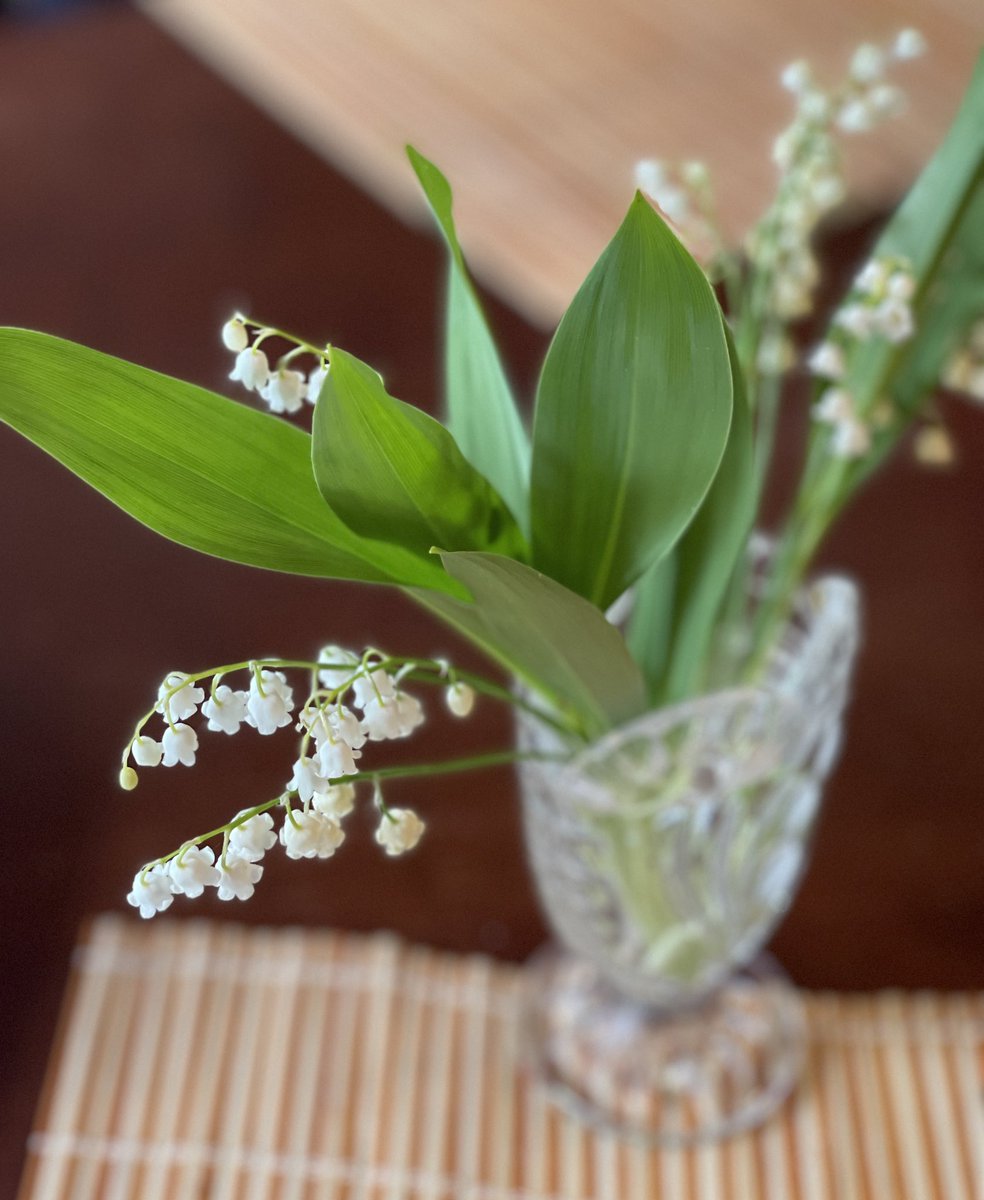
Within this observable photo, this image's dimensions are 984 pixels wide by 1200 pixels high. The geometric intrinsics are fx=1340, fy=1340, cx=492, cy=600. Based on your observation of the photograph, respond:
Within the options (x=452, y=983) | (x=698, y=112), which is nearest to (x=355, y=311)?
(x=698, y=112)

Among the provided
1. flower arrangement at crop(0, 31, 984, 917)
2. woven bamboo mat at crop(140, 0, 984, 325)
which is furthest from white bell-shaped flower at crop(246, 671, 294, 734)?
woven bamboo mat at crop(140, 0, 984, 325)

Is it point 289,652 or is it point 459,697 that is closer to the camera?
point 459,697

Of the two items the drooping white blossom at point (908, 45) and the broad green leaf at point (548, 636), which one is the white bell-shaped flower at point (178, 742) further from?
the drooping white blossom at point (908, 45)

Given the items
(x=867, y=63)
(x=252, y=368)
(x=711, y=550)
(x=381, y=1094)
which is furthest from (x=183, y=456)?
(x=381, y=1094)

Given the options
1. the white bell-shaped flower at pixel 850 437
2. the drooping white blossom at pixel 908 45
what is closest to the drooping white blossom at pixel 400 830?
the white bell-shaped flower at pixel 850 437

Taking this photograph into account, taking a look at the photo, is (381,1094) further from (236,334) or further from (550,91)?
(550,91)

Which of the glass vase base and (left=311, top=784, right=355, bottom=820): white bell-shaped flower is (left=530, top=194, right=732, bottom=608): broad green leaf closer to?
(left=311, top=784, right=355, bottom=820): white bell-shaped flower
